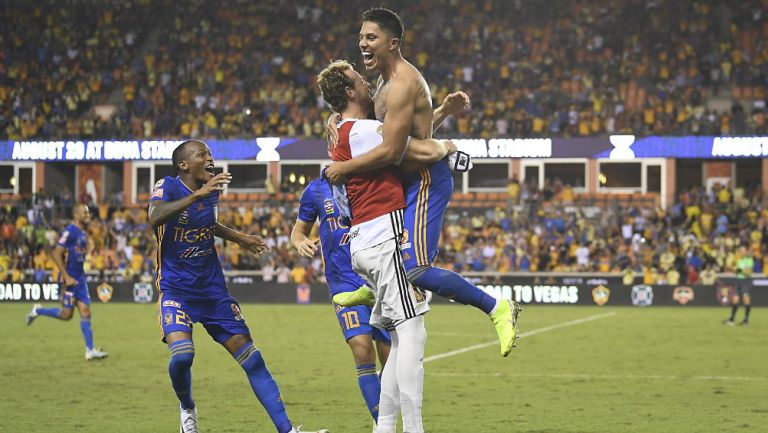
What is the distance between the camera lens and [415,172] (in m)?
7.33

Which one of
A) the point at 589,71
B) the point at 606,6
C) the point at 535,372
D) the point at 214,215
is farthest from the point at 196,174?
the point at 606,6

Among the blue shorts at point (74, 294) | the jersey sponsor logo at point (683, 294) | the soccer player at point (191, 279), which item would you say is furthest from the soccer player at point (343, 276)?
the jersey sponsor logo at point (683, 294)

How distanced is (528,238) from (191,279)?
2775 cm

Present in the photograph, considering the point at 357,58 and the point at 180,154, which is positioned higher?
the point at 357,58

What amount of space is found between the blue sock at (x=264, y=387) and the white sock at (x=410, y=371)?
169 centimetres

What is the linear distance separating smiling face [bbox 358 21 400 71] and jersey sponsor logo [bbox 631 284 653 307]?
1019 inches

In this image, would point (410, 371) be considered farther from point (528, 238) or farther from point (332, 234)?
point (528, 238)

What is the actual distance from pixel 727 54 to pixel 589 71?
4.71 m

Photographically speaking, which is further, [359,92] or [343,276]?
[343,276]

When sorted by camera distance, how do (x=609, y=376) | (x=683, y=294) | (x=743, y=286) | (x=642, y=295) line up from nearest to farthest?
(x=609, y=376) < (x=743, y=286) < (x=683, y=294) < (x=642, y=295)

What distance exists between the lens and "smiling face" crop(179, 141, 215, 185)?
912cm

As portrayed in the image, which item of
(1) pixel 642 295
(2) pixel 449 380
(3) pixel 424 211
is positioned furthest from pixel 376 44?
(1) pixel 642 295

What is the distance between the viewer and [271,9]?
45094 mm

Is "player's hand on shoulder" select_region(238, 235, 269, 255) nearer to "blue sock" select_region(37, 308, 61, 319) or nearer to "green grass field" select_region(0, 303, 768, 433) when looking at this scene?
"green grass field" select_region(0, 303, 768, 433)
